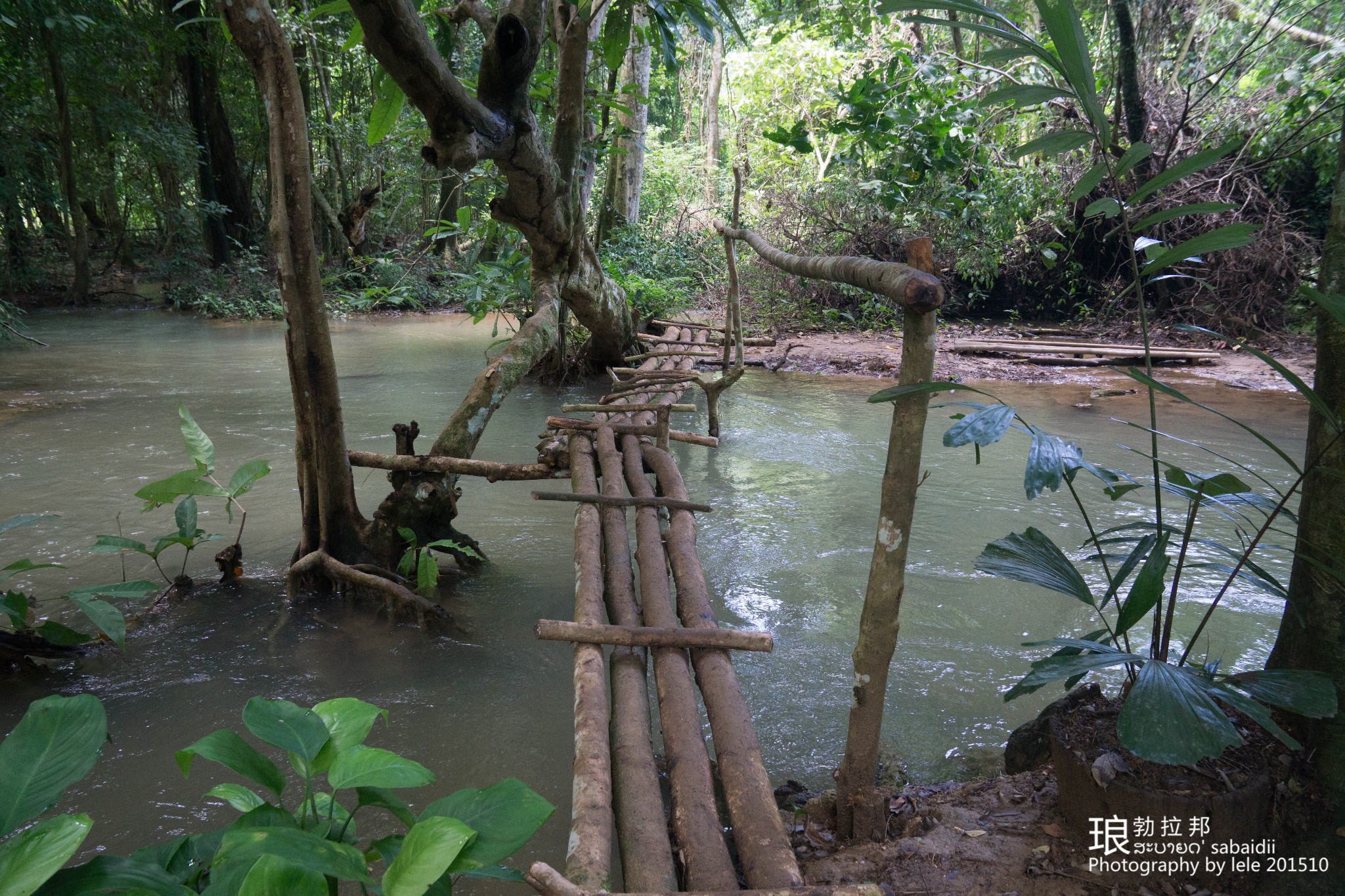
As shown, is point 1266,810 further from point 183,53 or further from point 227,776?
point 183,53

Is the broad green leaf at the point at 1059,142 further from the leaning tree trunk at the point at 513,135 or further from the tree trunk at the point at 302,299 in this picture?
the tree trunk at the point at 302,299

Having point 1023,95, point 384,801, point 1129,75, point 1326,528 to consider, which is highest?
point 1129,75

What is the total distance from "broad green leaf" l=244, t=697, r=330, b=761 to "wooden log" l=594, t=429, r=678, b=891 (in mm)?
604

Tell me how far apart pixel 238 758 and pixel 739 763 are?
3.30ft

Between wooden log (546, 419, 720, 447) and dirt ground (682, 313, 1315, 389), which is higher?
dirt ground (682, 313, 1315, 389)

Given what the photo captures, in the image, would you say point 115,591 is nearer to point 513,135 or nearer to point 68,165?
point 513,135

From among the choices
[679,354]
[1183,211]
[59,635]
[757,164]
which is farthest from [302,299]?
[757,164]

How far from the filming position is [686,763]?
180 centimetres

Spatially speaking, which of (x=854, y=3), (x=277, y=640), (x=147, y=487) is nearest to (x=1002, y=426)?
(x=277, y=640)

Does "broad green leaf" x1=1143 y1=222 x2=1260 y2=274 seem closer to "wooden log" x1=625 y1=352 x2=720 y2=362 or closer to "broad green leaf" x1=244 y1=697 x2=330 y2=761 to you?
"broad green leaf" x1=244 y1=697 x2=330 y2=761

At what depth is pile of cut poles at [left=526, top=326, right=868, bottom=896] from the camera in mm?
1492

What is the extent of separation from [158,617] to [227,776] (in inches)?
48.1

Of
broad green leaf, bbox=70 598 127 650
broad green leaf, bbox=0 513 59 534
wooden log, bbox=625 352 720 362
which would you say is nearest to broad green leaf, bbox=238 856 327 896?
broad green leaf, bbox=70 598 127 650

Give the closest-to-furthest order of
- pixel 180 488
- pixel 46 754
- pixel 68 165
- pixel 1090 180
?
pixel 46 754, pixel 1090 180, pixel 180 488, pixel 68 165
